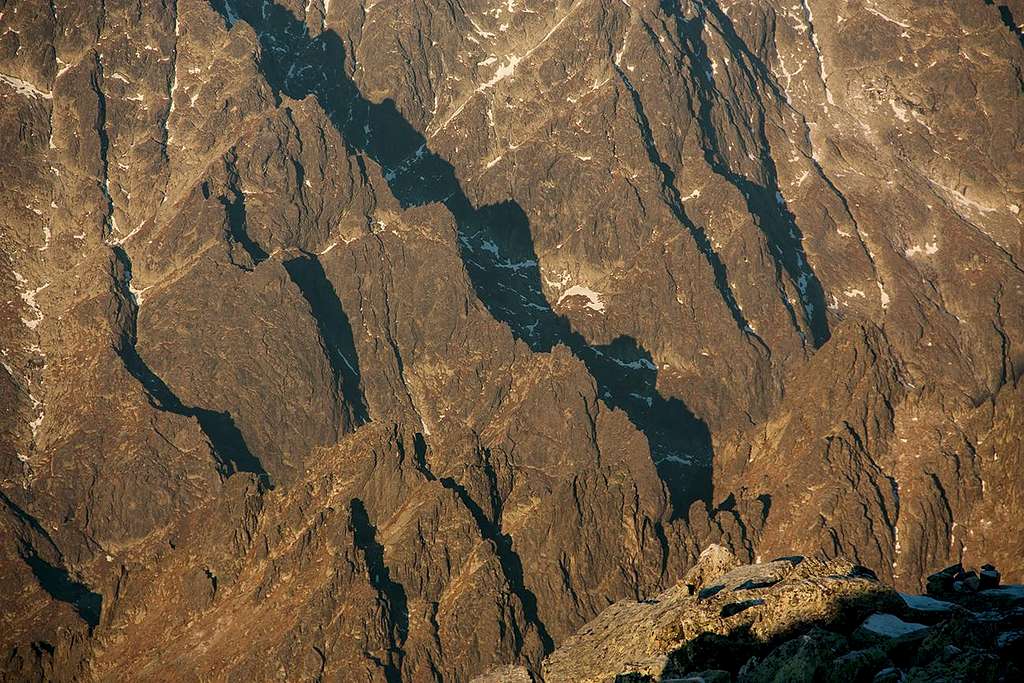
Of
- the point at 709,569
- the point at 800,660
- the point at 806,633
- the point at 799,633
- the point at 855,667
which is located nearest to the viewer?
the point at 855,667

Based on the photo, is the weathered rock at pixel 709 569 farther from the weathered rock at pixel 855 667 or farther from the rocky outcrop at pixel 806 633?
the weathered rock at pixel 855 667

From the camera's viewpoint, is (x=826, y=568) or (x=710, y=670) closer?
(x=710, y=670)

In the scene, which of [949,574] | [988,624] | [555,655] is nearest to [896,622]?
[988,624]

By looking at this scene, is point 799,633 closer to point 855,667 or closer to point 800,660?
point 800,660

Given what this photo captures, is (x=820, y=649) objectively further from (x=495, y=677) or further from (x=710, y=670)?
(x=495, y=677)

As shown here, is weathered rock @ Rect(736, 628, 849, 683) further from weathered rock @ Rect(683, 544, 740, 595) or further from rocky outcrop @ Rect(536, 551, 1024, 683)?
weathered rock @ Rect(683, 544, 740, 595)

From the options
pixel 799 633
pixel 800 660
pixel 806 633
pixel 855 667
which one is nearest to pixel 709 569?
pixel 799 633

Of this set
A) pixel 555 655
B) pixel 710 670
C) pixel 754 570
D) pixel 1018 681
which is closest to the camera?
pixel 1018 681
